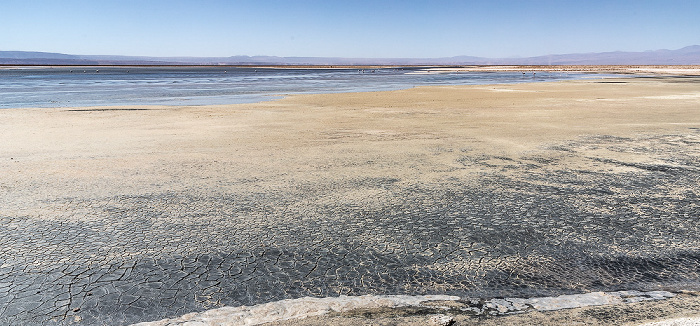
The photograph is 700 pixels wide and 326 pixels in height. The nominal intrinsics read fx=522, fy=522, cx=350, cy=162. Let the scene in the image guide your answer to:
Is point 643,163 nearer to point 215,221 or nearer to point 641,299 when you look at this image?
point 641,299

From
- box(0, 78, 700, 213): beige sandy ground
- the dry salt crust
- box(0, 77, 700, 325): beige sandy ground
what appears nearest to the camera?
the dry salt crust

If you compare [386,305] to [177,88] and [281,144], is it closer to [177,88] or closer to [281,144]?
[281,144]

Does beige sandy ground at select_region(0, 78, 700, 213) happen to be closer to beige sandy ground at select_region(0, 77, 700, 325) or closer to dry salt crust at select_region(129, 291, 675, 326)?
beige sandy ground at select_region(0, 77, 700, 325)

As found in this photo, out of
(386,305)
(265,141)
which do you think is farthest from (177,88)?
(386,305)

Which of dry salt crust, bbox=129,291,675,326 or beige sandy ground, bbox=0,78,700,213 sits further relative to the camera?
beige sandy ground, bbox=0,78,700,213

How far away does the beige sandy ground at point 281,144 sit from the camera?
5.73m

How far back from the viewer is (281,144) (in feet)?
28.9

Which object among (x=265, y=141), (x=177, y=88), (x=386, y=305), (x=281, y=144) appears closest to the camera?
(x=386, y=305)

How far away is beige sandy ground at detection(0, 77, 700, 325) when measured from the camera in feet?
18.8

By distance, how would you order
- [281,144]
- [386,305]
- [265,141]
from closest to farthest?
[386,305] → [281,144] → [265,141]

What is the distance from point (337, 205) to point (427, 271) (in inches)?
67.6

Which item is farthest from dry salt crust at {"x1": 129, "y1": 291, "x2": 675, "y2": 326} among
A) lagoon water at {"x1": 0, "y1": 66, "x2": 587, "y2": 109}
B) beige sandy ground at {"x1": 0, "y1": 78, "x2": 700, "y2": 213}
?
lagoon water at {"x1": 0, "y1": 66, "x2": 587, "y2": 109}

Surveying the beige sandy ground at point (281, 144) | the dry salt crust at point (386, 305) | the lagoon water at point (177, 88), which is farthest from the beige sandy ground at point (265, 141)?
the lagoon water at point (177, 88)

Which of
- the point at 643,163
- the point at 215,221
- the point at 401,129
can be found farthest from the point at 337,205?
the point at 401,129
